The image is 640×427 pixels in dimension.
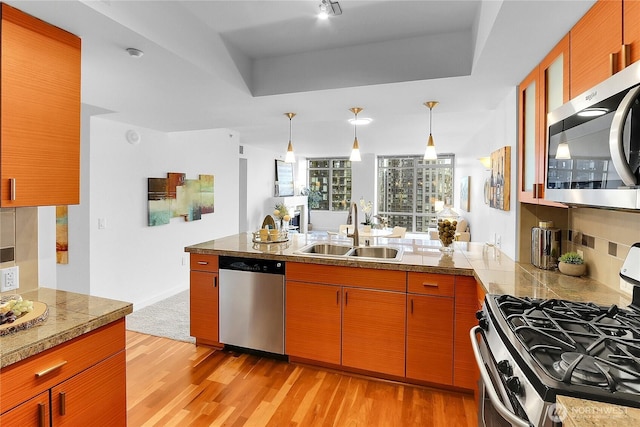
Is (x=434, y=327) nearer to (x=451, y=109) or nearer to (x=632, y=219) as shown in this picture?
(x=632, y=219)

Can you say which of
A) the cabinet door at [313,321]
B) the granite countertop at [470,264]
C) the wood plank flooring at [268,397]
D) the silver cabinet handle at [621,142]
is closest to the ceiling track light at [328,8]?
the silver cabinet handle at [621,142]

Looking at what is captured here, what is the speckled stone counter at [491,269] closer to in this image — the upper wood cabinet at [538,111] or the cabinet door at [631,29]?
the upper wood cabinet at [538,111]

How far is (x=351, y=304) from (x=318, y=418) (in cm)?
77

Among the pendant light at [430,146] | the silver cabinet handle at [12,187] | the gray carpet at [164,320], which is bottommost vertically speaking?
the gray carpet at [164,320]

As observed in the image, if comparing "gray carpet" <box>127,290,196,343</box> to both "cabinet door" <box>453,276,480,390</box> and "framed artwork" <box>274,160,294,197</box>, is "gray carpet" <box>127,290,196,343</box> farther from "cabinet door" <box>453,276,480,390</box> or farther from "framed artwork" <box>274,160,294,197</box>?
"framed artwork" <box>274,160,294,197</box>

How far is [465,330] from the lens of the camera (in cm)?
230

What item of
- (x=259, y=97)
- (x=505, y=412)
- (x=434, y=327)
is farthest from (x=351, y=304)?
(x=259, y=97)

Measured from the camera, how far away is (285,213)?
7941 millimetres

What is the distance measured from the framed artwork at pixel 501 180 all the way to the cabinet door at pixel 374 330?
1.14m

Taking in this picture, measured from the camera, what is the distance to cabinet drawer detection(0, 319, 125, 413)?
3.74 ft

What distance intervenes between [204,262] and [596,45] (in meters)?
2.88

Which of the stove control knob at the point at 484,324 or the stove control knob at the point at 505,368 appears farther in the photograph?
the stove control knob at the point at 484,324

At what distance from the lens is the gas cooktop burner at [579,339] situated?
870 mm

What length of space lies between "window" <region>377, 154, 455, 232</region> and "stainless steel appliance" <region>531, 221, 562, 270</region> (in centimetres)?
763
